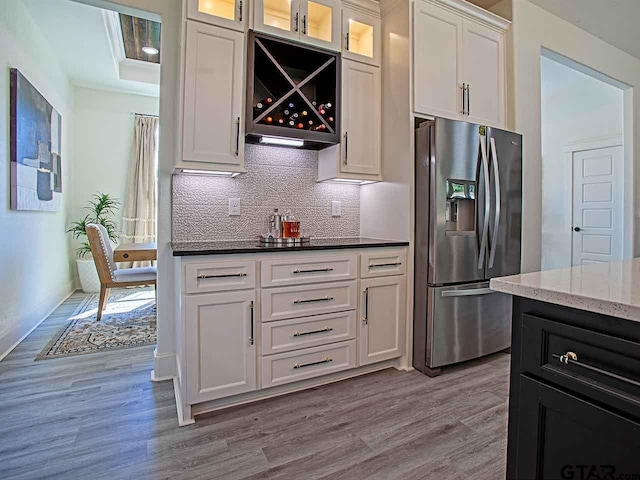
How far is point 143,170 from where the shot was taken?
18.1ft

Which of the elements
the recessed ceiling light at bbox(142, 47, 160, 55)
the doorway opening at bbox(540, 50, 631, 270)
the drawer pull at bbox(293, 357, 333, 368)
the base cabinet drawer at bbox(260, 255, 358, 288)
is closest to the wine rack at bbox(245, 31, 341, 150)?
the base cabinet drawer at bbox(260, 255, 358, 288)

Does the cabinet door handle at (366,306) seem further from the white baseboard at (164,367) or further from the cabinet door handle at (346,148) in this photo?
the white baseboard at (164,367)

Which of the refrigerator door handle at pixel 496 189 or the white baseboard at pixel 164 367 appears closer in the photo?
the white baseboard at pixel 164 367

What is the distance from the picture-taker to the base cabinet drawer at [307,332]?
2.07m

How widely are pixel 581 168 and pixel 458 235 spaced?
169 inches

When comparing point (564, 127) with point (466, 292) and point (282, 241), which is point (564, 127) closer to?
point (466, 292)

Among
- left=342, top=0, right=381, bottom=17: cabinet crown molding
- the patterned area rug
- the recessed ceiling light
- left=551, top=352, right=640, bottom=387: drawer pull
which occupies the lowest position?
the patterned area rug

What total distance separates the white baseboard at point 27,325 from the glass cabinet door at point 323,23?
128 inches

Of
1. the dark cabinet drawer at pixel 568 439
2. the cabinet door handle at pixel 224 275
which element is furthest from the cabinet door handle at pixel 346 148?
the dark cabinet drawer at pixel 568 439

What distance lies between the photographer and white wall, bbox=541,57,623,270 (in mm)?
4996

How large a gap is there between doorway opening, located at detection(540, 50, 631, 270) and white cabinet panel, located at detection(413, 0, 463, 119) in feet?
8.97

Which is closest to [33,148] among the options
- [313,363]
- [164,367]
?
[164,367]

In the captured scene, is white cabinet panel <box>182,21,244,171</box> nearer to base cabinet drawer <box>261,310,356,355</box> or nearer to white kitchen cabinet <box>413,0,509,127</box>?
base cabinet drawer <box>261,310,356,355</box>

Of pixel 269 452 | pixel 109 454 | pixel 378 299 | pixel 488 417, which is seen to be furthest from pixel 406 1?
pixel 109 454
